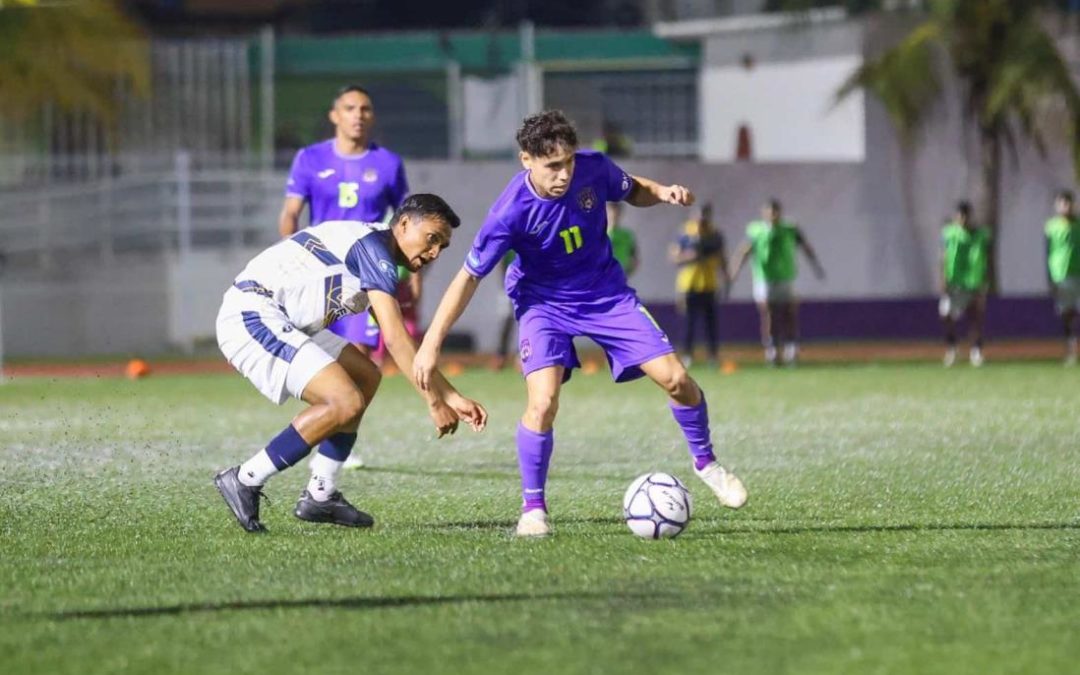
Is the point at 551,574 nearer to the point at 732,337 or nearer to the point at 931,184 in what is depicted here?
the point at 732,337

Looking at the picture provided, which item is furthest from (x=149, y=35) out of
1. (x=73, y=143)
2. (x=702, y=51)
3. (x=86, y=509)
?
(x=86, y=509)

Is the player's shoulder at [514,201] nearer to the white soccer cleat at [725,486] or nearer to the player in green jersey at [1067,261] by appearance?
the white soccer cleat at [725,486]

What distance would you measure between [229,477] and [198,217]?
19.9m

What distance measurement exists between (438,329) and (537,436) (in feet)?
2.69

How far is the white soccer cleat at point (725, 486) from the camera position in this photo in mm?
9078

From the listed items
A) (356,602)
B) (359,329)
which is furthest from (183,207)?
(356,602)

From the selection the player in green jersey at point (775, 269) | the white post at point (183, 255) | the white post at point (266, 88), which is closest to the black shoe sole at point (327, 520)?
the player in green jersey at point (775, 269)

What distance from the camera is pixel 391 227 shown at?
8.33 m

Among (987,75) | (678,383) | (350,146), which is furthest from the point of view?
(987,75)

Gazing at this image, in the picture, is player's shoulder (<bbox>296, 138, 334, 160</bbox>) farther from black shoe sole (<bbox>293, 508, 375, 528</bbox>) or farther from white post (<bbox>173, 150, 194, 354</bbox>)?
white post (<bbox>173, 150, 194, 354</bbox>)

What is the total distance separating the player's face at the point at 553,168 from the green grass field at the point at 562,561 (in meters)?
1.53

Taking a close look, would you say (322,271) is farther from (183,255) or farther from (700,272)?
(183,255)

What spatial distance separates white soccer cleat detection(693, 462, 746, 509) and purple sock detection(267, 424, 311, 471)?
→ 6.33ft

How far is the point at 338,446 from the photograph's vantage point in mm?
9258
